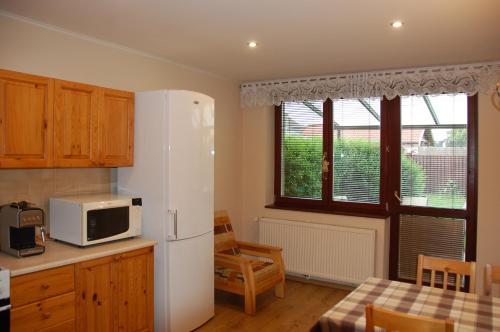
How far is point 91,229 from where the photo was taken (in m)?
2.79

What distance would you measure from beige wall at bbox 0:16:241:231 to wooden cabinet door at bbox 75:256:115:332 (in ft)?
2.36

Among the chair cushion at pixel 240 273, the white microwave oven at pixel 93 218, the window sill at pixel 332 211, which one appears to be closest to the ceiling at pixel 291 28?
the white microwave oven at pixel 93 218

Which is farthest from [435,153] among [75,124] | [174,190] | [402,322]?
[75,124]

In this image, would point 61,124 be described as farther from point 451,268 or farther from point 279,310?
point 451,268

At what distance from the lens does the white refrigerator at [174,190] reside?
315 cm

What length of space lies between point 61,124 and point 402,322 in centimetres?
239

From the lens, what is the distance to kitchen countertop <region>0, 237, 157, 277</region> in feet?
7.62

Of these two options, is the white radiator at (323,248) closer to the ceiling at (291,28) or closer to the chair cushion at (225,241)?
the chair cushion at (225,241)

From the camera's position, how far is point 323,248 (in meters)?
4.49

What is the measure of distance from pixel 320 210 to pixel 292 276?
0.87 meters

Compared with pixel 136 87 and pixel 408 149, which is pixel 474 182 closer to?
pixel 408 149

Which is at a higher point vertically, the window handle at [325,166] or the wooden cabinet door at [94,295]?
the window handle at [325,166]

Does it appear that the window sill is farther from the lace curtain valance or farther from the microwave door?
the microwave door

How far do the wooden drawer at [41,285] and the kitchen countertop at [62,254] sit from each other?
36mm
